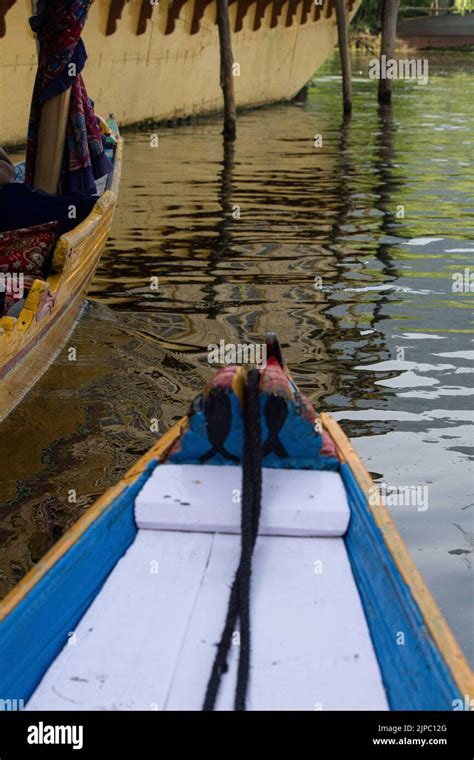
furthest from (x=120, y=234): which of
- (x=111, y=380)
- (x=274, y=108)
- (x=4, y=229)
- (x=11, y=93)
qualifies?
(x=274, y=108)

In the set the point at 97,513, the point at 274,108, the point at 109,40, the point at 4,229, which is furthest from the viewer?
the point at 274,108

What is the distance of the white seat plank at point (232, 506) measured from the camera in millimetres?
3676

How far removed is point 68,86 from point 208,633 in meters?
5.73

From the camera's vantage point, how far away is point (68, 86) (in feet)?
26.3

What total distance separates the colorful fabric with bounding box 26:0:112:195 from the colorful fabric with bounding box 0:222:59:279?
49.8 inches

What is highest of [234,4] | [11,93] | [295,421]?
[234,4]

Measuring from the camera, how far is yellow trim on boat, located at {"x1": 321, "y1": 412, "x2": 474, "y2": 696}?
2740 millimetres

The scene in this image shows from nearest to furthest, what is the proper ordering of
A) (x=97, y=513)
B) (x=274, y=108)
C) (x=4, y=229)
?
(x=97, y=513)
(x=4, y=229)
(x=274, y=108)

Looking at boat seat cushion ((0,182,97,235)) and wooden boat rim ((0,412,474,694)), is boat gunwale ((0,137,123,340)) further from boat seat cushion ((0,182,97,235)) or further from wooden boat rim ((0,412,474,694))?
wooden boat rim ((0,412,474,694))

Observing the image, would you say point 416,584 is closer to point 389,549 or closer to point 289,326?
point 389,549

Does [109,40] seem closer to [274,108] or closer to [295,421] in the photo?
[274,108]

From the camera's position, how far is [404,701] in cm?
287

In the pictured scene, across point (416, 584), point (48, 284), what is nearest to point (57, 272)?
point (48, 284)

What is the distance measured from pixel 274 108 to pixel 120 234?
18.4 meters
